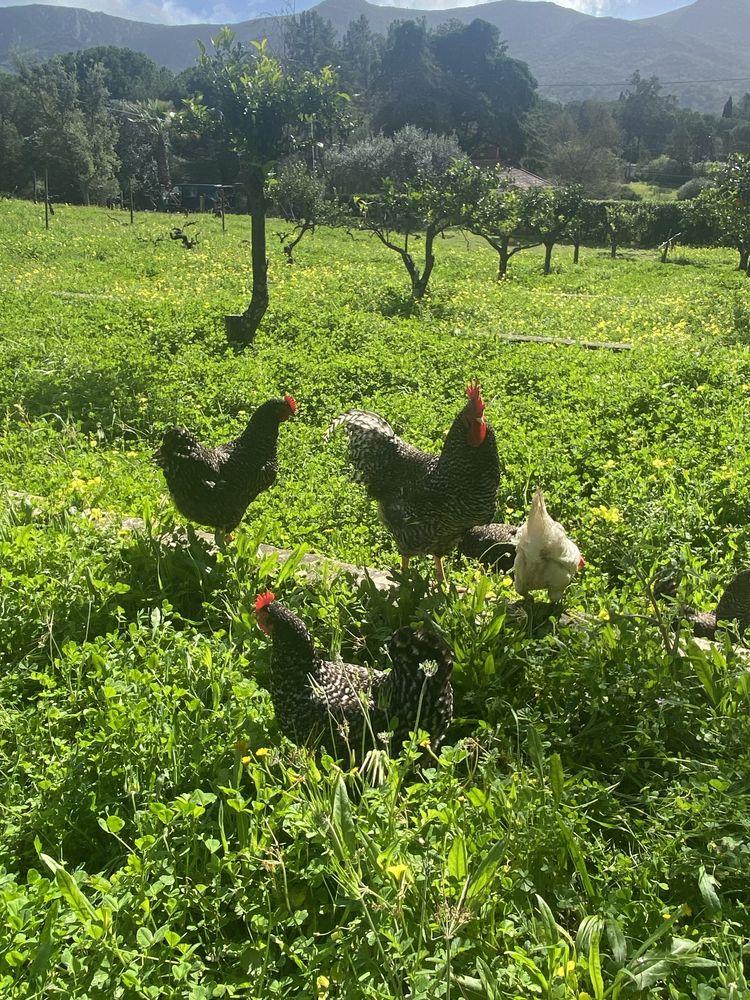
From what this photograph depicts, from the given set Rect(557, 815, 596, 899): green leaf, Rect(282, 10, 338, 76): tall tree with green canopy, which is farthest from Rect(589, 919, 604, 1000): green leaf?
Rect(282, 10, 338, 76): tall tree with green canopy

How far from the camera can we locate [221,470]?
467 centimetres

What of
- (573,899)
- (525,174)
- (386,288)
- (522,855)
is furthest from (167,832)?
(525,174)

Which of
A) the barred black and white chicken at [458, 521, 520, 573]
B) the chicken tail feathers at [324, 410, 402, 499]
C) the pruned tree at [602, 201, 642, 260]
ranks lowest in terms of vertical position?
the barred black and white chicken at [458, 521, 520, 573]

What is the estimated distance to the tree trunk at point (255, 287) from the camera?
11562mm

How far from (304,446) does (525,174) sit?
67.6 metres

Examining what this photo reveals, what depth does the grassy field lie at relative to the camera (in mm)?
2008

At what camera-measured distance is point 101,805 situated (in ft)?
8.77

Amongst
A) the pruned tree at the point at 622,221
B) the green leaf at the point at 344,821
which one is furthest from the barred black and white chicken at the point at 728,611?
the pruned tree at the point at 622,221

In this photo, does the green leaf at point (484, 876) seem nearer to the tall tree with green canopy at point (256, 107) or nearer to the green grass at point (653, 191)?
the tall tree with green canopy at point (256, 107)

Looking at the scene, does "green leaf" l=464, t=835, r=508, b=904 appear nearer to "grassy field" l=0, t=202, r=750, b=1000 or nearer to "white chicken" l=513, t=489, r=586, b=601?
"grassy field" l=0, t=202, r=750, b=1000

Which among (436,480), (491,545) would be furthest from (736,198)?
(436,480)

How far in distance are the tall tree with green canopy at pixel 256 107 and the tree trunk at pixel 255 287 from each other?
0.02m

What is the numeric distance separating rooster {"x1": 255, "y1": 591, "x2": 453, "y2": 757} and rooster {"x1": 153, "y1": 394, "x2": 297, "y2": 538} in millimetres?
1718

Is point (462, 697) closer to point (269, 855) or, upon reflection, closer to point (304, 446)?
point (269, 855)
